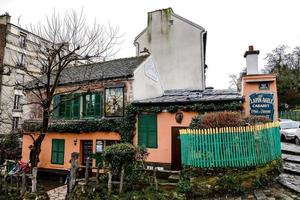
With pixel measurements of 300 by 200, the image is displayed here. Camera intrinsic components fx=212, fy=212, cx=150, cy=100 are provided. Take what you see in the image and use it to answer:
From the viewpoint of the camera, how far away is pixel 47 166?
580 inches

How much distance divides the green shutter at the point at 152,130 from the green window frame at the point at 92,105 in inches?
137

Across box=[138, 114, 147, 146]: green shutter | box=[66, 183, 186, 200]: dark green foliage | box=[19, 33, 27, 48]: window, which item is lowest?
box=[66, 183, 186, 200]: dark green foliage

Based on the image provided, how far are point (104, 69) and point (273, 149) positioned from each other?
1153 centimetres

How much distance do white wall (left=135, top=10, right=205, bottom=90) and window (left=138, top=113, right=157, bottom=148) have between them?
19.9ft

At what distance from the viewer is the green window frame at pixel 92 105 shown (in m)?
13.9

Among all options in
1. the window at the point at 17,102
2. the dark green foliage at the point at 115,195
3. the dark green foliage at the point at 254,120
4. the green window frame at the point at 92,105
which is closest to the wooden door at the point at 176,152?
the dark green foliage at the point at 115,195

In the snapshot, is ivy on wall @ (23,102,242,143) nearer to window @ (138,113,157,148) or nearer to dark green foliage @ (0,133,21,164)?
window @ (138,113,157,148)

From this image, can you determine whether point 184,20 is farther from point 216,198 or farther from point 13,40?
point 13,40

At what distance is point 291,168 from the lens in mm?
8617

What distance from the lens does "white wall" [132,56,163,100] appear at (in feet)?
44.2

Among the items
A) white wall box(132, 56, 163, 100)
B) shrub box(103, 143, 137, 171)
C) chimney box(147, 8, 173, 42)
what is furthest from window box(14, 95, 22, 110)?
shrub box(103, 143, 137, 171)

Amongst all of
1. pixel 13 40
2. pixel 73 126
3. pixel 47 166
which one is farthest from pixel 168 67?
pixel 13 40

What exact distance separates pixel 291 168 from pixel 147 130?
23.3 feet

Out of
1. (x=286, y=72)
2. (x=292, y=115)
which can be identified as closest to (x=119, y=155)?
(x=292, y=115)
